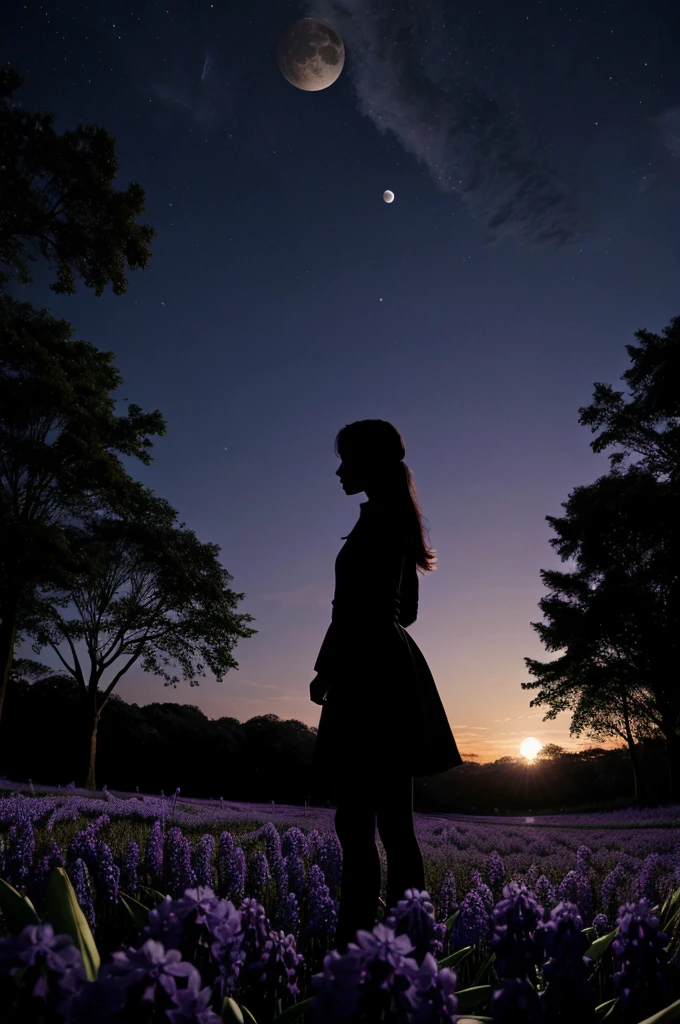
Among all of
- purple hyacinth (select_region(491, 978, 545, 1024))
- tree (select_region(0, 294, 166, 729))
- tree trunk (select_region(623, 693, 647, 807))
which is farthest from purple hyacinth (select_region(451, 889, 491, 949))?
tree trunk (select_region(623, 693, 647, 807))

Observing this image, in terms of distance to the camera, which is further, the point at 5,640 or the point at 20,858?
the point at 5,640

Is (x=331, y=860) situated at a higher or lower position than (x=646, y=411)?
lower

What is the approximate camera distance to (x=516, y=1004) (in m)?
1.36

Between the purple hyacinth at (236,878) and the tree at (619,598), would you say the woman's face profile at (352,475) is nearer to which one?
the purple hyacinth at (236,878)

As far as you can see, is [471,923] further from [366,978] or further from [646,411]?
[646,411]

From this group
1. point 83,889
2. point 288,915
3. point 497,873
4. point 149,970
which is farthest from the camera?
point 497,873

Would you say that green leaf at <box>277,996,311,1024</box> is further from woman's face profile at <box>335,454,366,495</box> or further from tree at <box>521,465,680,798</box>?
tree at <box>521,465,680,798</box>

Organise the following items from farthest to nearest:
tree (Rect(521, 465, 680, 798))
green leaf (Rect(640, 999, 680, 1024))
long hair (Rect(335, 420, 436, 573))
Result: 1. tree (Rect(521, 465, 680, 798))
2. long hair (Rect(335, 420, 436, 573))
3. green leaf (Rect(640, 999, 680, 1024))

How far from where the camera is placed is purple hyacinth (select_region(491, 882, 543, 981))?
5.07 feet

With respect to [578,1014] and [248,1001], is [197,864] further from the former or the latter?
[578,1014]

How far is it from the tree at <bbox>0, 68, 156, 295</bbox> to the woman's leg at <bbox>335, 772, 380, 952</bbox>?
13.7 metres

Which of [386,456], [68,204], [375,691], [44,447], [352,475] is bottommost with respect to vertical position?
[375,691]

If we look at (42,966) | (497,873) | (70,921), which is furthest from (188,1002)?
(497,873)

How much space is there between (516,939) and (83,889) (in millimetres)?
2696
